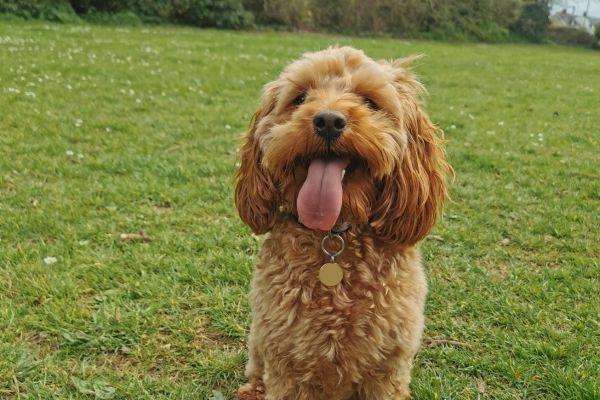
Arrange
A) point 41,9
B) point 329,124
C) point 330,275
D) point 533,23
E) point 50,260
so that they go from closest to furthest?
1. point 329,124
2. point 330,275
3. point 50,260
4. point 41,9
5. point 533,23

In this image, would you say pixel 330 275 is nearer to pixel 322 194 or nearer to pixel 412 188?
pixel 322 194

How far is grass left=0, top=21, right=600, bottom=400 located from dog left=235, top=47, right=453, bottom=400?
0.70 meters

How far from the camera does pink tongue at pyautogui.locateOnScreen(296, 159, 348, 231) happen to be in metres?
2.49

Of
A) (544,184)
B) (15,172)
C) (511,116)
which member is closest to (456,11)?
(511,116)

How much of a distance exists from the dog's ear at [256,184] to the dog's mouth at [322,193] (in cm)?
34

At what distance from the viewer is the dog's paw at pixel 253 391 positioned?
3.12 meters

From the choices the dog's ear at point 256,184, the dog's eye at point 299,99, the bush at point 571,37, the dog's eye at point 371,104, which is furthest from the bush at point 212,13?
the dog's eye at point 371,104

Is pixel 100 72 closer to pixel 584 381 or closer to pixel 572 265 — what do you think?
pixel 572 265

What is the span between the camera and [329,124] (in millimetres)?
2396

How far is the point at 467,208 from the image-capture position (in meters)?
5.73

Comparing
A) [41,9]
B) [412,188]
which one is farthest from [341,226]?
[41,9]

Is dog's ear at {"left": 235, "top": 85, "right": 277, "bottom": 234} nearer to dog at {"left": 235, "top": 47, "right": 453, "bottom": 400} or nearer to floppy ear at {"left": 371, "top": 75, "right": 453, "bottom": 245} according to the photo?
dog at {"left": 235, "top": 47, "right": 453, "bottom": 400}

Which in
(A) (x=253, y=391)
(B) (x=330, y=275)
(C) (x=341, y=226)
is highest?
(C) (x=341, y=226)

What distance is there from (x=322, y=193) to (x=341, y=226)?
32 cm
